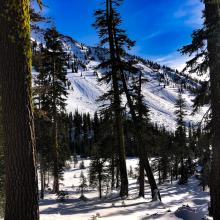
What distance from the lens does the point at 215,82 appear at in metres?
10.1

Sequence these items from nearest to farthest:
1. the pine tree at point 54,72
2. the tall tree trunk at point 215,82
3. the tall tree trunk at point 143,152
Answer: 1. the tall tree trunk at point 215,82
2. the tall tree trunk at point 143,152
3. the pine tree at point 54,72

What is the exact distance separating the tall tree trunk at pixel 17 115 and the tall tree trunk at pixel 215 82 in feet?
18.7

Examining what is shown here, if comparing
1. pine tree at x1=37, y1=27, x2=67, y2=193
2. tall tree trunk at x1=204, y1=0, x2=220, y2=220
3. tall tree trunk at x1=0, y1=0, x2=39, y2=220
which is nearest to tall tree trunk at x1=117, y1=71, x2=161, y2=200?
pine tree at x1=37, y1=27, x2=67, y2=193

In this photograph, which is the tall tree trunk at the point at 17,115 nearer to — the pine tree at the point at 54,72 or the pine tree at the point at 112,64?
the pine tree at the point at 112,64

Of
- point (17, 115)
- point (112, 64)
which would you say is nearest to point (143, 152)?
point (112, 64)

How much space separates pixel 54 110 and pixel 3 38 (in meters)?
19.9

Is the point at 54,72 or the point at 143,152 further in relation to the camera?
the point at 54,72

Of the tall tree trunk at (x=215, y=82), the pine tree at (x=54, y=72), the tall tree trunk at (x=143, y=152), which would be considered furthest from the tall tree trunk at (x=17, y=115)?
the pine tree at (x=54, y=72)

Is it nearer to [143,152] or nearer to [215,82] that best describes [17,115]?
[215,82]

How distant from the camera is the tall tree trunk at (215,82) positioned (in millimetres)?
9630

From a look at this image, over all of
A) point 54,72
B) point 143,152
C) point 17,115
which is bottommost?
point 143,152

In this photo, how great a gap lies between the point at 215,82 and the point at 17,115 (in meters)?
6.38

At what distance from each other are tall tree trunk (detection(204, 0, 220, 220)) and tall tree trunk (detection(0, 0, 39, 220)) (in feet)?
18.7

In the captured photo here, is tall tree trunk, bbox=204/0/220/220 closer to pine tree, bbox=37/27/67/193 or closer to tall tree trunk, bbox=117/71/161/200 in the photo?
tall tree trunk, bbox=117/71/161/200
